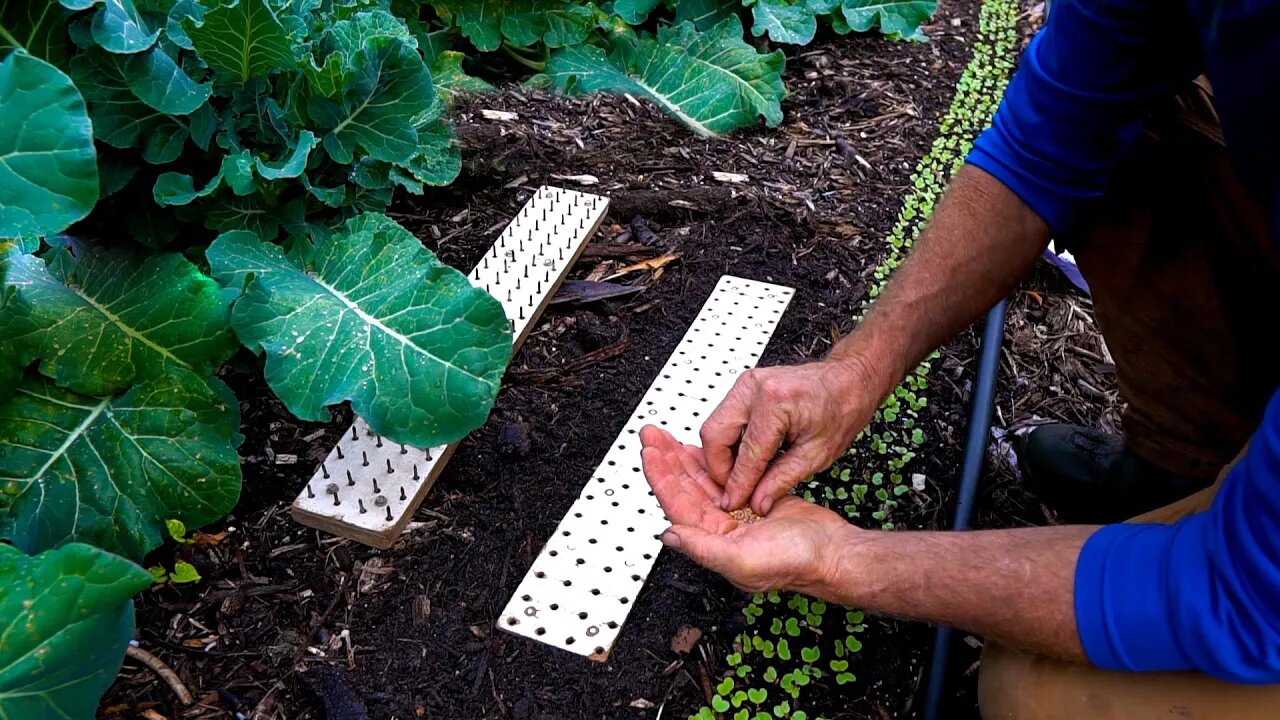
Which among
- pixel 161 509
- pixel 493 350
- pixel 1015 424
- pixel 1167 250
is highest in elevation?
pixel 1167 250

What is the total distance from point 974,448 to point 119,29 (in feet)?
6.12

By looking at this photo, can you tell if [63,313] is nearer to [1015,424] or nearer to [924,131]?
[1015,424]

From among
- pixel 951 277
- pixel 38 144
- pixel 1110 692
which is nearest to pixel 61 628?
pixel 38 144

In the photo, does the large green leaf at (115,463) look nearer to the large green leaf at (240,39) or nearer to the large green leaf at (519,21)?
the large green leaf at (240,39)

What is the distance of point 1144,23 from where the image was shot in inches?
63.0

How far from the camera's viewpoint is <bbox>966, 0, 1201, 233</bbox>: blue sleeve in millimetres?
Result: 1627

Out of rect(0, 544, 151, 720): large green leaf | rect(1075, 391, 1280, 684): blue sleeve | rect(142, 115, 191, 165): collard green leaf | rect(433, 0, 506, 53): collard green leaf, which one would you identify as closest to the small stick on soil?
rect(0, 544, 151, 720): large green leaf

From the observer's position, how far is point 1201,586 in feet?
3.85

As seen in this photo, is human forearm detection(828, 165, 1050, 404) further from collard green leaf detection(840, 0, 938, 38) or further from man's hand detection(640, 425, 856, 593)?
collard green leaf detection(840, 0, 938, 38)

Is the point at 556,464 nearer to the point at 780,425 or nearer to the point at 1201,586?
the point at 780,425

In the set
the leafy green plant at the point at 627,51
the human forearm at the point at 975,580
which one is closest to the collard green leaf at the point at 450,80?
the leafy green plant at the point at 627,51

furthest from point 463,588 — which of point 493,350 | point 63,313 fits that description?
point 63,313

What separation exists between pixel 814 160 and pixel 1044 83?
1.45 m

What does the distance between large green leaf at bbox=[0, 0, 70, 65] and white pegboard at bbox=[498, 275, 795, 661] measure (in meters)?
1.35
